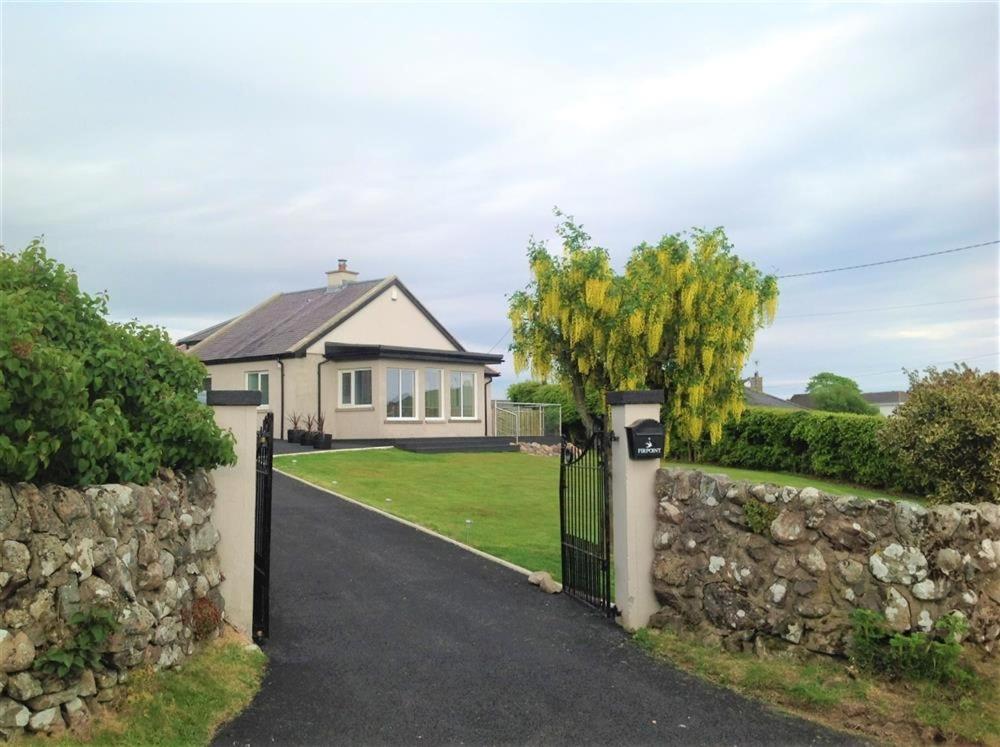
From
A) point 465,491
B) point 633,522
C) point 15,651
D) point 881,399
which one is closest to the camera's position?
point 15,651

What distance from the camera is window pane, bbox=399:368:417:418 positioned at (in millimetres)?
29328

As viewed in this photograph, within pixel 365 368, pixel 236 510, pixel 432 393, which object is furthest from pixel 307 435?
pixel 236 510

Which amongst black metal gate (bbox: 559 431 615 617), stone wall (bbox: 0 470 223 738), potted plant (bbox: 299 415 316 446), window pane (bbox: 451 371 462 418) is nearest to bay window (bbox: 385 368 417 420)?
window pane (bbox: 451 371 462 418)

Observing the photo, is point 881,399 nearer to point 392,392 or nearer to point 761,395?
point 761,395

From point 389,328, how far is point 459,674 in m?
26.5

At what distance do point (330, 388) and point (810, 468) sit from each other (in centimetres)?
1619

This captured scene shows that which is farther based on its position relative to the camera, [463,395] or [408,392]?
[463,395]

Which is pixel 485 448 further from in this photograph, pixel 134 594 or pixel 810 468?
pixel 134 594

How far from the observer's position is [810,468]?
2447cm

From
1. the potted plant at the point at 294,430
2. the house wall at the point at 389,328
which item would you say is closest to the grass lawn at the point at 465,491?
the potted plant at the point at 294,430

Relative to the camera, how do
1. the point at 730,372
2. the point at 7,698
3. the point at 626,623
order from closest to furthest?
the point at 7,698
the point at 626,623
the point at 730,372

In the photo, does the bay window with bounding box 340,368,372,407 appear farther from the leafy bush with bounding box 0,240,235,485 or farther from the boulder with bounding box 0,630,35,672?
the boulder with bounding box 0,630,35,672

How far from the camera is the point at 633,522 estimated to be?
8281mm

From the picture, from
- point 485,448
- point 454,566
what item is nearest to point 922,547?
point 454,566
